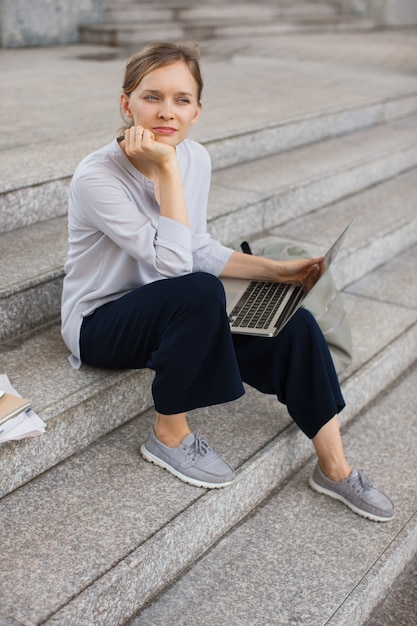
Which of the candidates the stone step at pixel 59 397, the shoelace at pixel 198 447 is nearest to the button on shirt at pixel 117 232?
the stone step at pixel 59 397

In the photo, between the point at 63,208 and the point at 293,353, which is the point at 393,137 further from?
the point at 293,353

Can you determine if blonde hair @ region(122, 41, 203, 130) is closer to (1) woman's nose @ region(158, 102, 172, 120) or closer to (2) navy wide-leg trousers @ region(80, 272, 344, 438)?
(1) woman's nose @ region(158, 102, 172, 120)

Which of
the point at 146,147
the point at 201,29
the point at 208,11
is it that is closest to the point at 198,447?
the point at 146,147

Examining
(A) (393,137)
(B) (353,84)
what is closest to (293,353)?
(A) (393,137)

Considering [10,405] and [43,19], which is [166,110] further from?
[43,19]

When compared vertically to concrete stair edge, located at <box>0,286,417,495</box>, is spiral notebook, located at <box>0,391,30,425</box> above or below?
above

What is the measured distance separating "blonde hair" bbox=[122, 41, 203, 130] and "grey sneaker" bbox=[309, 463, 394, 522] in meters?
1.32

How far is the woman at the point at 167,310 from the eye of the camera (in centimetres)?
227

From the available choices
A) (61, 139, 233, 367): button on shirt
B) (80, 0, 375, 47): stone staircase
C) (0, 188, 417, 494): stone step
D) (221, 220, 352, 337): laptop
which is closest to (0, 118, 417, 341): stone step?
(0, 188, 417, 494): stone step

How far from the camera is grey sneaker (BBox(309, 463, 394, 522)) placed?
2516mm

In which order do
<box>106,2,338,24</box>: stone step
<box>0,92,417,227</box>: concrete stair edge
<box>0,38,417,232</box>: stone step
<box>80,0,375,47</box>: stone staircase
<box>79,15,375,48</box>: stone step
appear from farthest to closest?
<box>106,2,338,24</box>: stone step < <box>80,0,375,47</box>: stone staircase < <box>79,15,375,48</box>: stone step < <box>0,38,417,232</box>: stone step < <box>0,92,417,227</box>: concrete stair edge

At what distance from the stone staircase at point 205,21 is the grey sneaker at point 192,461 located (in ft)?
18.5

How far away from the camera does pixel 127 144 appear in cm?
233

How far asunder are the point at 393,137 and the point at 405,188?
67cm
